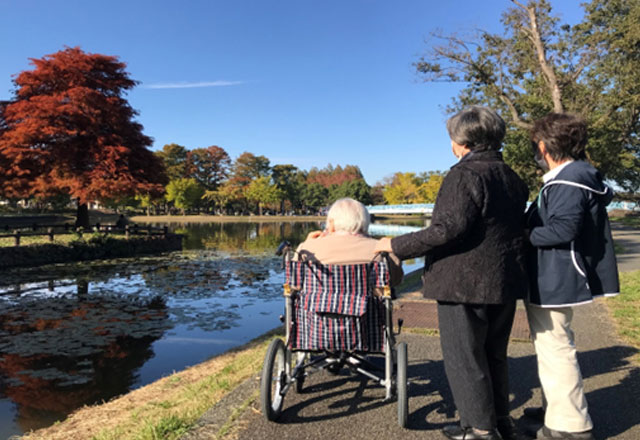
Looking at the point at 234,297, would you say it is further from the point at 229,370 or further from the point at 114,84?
the point at 114,84

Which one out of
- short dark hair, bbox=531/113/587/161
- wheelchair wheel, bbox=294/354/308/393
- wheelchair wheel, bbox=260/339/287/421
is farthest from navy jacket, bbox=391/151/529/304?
wheelchair wheel, bbox=294/354/308/393

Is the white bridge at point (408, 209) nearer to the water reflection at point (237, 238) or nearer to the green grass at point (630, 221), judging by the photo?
the green grass at point (630, 221)

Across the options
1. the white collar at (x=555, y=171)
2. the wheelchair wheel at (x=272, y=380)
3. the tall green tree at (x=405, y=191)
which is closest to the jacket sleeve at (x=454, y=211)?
the white collar at (x=555, y=171)

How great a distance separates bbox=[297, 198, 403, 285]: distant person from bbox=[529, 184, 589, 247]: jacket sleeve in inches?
31.8

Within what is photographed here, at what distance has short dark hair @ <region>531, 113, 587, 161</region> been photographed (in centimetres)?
220

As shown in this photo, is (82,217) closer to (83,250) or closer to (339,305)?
(83,250)

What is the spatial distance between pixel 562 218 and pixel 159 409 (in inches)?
120

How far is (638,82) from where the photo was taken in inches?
572

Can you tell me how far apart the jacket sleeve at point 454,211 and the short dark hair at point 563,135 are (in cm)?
53

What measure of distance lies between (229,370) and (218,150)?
66.9 meters

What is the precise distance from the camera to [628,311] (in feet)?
17.6

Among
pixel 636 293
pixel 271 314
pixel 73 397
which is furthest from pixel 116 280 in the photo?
pixel 636 293

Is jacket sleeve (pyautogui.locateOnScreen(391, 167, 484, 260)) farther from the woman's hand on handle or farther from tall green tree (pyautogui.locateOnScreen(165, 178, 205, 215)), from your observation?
tall green tree (pyautogui.locateOnScreen(165, 178, 205, 215))

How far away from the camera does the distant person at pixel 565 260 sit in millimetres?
2084
